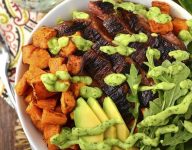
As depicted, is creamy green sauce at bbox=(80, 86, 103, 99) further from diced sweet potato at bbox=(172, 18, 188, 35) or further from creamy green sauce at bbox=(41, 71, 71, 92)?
diced sweet potato at bbox=(172, 18, 188, 35)

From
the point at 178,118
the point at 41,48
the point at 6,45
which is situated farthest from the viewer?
the point at 6,45

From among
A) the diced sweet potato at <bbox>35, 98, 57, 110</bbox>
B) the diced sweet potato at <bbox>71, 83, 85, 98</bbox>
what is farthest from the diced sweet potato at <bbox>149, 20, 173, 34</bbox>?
the diced sweet potato at <bbox>35, 98, 57, 110</bbox>

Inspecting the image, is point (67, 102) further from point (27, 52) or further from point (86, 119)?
point (27, 52)

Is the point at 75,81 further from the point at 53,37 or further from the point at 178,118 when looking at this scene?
the point at 178,118

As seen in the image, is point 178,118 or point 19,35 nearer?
point 178,118

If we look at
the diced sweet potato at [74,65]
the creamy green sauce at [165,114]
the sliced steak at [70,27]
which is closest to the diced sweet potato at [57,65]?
the diced sweet potato at [74,65]

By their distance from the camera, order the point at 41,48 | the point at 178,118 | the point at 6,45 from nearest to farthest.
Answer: the point at 178,118 → the point at 41,48 → the point at 6,45

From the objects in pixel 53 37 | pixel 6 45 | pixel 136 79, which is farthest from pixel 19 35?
pixel 136 79

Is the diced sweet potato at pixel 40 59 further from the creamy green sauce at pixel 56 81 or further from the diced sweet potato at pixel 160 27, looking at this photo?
the diced sweet potato at pixel 160 27
